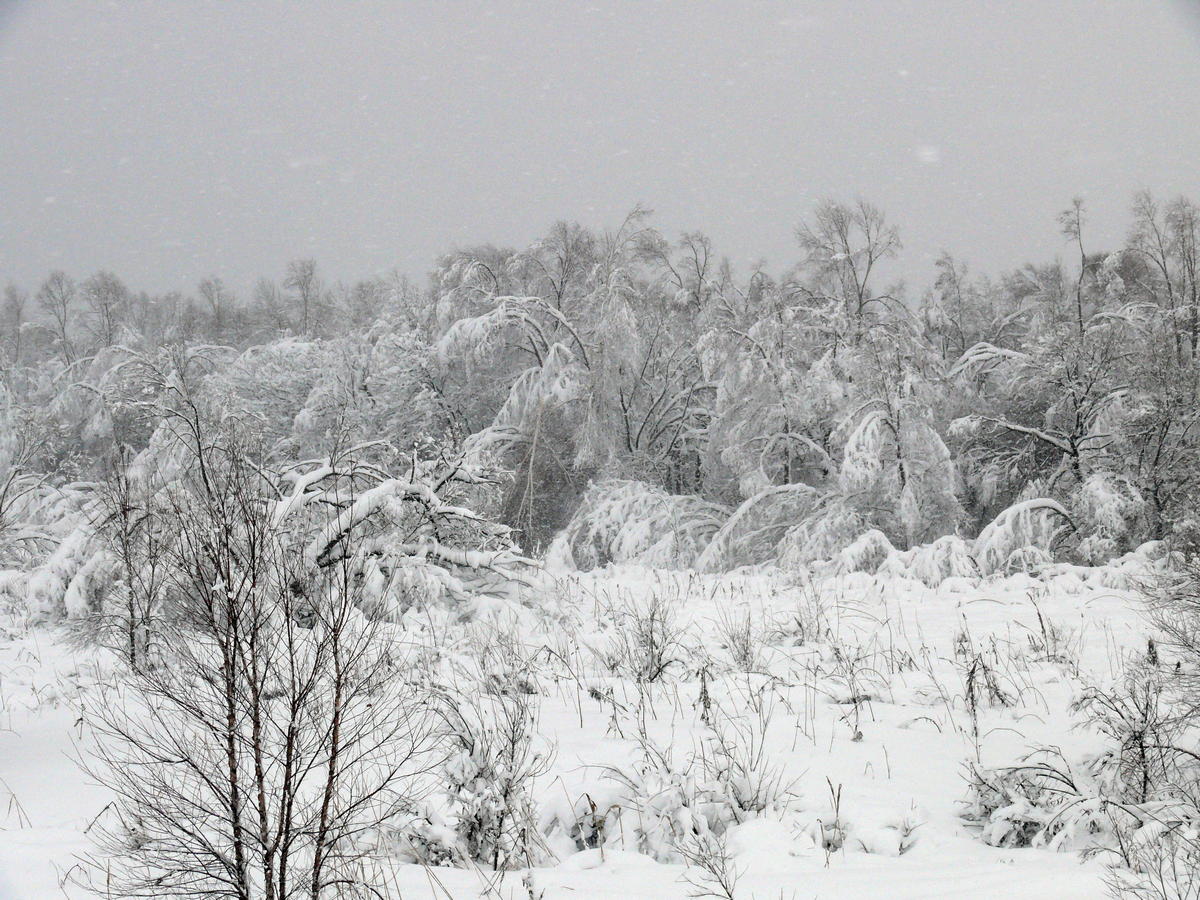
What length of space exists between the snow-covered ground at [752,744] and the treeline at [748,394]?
6.01 meters

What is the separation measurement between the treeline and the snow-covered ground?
19.7 feet

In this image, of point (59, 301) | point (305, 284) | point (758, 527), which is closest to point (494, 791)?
point (758, 527)

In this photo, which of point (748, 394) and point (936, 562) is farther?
point (748, 394)

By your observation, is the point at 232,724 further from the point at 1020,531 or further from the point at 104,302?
the point at 104,302

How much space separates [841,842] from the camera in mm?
3344

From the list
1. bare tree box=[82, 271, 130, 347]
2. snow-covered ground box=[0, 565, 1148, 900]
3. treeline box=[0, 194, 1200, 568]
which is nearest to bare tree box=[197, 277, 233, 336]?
bare tree box=[82, 271, 130, 347]

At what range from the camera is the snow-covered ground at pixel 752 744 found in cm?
298

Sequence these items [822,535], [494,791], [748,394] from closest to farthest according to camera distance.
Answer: [494,791], [822,535], [748,394]

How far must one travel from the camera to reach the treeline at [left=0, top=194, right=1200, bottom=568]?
15.9 meters

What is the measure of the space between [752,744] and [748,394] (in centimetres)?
1458

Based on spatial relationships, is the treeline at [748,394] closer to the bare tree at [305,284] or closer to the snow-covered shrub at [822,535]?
the snow-covered shrub at [822,535]

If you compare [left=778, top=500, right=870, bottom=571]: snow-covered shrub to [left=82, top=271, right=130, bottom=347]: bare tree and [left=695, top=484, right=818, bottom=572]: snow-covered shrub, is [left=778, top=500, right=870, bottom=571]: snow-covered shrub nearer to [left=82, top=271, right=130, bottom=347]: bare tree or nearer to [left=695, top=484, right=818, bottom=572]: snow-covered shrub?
[left=695, top=484, right=818, bottom=572]: snow-covered shrub

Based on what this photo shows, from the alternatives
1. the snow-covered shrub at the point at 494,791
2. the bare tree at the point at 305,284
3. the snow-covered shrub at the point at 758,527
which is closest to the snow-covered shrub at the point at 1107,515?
the snow-covered shrub at the point at 758,527

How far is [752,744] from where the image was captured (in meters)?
3.89
